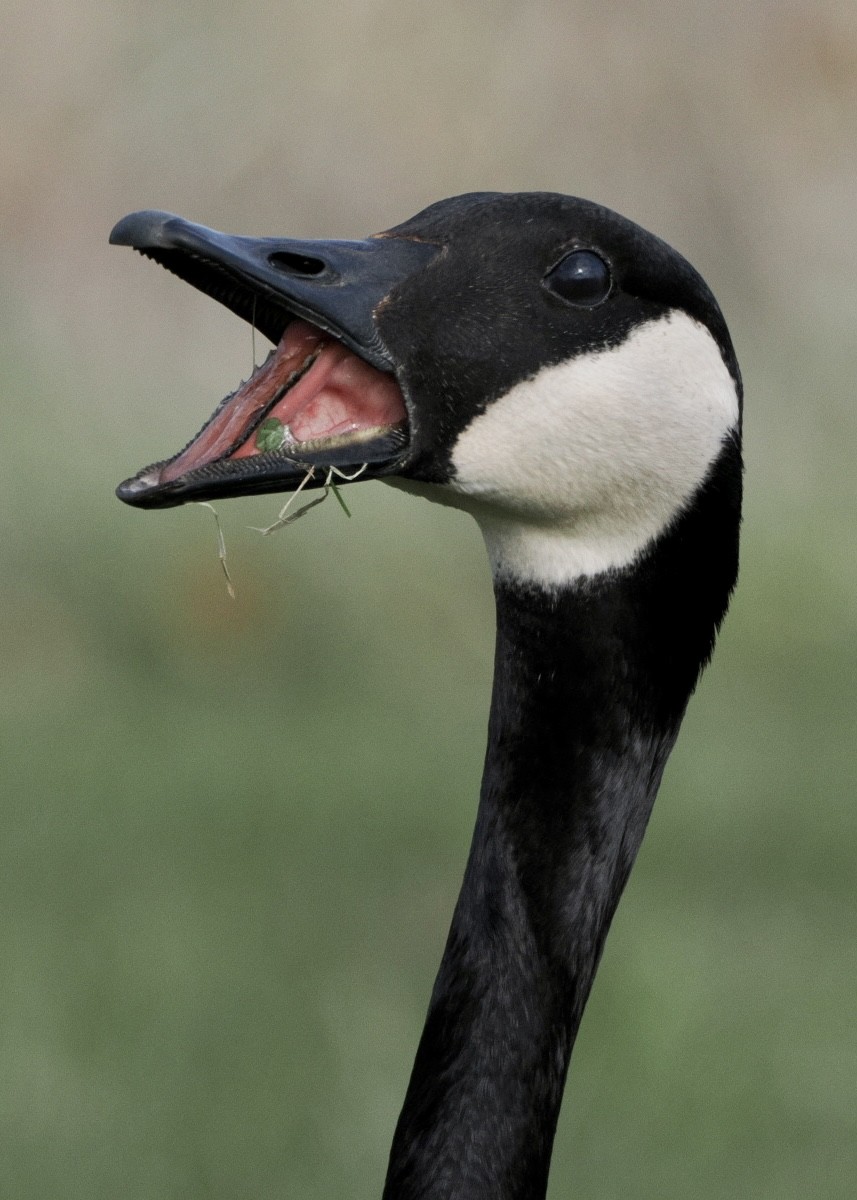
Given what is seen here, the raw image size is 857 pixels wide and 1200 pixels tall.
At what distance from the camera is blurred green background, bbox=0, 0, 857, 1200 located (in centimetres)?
577

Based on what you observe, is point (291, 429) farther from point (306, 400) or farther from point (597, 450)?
point (597, 450)

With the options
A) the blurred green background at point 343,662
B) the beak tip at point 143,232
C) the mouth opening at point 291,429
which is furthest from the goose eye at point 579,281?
the blurred green background at point 343,662

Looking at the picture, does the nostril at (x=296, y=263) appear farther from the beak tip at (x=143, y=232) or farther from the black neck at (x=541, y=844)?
the black neck at (x=541, y=844)

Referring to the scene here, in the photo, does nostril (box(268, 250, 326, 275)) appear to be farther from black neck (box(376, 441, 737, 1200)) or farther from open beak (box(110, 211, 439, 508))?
black neck (box(376, 441, 737, 1200))

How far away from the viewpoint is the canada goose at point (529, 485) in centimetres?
260

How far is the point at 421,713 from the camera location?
879 centimetres

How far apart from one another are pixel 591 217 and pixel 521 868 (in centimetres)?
102

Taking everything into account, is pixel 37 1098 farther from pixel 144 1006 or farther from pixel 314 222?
pixel 314 222

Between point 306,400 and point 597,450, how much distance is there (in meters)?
0.44

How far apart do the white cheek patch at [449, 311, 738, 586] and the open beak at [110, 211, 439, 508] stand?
0.54 ft

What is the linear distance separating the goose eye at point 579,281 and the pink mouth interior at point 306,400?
0.31 m

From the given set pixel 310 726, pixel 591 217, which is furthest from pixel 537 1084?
pixel 310 726

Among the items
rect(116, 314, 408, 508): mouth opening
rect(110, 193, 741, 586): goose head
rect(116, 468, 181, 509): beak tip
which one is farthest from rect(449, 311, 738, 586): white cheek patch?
rect(116, 468, 181, 509): beak tip

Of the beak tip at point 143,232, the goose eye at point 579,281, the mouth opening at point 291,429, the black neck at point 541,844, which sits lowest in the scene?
the black neck at point 541,844
